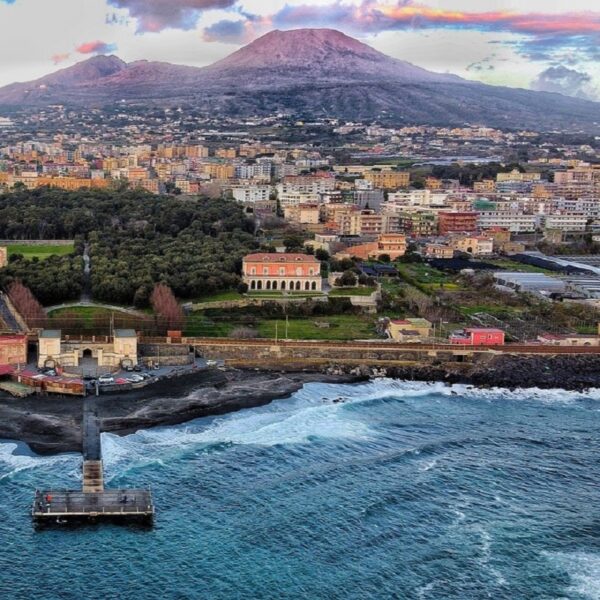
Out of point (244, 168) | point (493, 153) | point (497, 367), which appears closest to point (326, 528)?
point (497, 367)

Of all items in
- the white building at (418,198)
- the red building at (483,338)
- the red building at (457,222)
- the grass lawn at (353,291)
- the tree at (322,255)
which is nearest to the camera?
the red building at (483,338)

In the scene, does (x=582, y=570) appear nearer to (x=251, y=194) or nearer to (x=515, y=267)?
(x=515, y=267)

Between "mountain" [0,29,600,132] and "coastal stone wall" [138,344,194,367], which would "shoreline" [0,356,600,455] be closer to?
"coastal stone wall" [138,344,194,367]

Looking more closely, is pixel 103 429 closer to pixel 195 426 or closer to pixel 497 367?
pixel 195 426

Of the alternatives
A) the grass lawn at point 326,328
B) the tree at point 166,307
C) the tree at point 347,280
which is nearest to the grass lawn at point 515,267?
the tree at point 347,280

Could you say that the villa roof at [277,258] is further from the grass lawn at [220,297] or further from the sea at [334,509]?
Result: the sea at [334,509]
